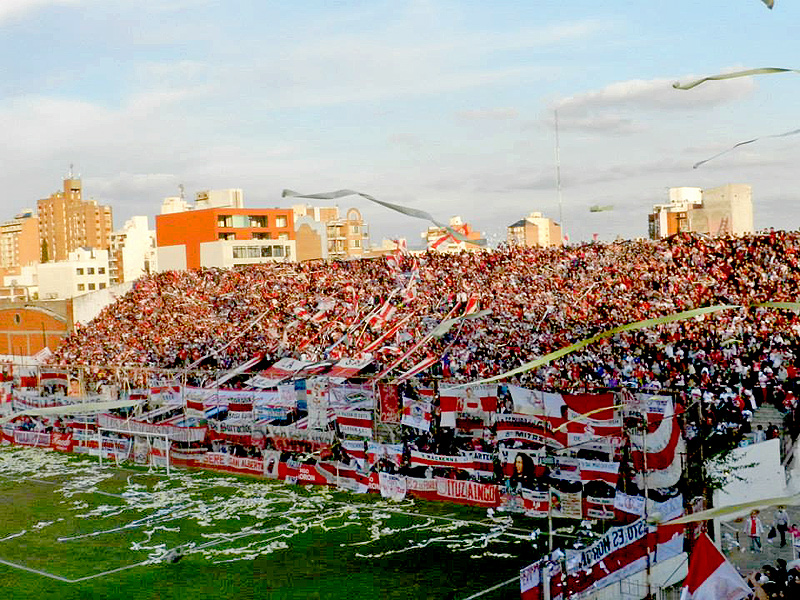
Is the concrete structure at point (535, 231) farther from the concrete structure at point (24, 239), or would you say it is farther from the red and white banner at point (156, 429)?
the concrete structure at point (24, 239)

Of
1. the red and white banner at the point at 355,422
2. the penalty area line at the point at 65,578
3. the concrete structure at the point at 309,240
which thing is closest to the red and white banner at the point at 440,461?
the red and white banner at the point at 355,422

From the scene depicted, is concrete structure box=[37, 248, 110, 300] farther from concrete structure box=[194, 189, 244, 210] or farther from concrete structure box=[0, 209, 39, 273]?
concrete structure box=[0, 209, 39, 273]

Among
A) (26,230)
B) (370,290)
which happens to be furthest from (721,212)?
(26,230)

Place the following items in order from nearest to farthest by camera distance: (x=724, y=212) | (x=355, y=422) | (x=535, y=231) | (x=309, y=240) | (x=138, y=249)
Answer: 1. (x=355, y=422)
2. (x=724, y=212)
3. (x=309, y=240)
4. (x=535, y=231)
5. (x=138, y=249)

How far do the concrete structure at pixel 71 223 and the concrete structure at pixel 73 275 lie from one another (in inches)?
3199

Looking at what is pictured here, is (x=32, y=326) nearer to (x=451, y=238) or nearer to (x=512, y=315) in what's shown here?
(x=512, y=315)

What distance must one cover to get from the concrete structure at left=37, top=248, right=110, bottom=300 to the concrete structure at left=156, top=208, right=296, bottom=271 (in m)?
11.1

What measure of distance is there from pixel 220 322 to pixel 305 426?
1939cm

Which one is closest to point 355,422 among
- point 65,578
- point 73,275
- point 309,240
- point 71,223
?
point 65,578

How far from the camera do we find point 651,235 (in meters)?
82.3

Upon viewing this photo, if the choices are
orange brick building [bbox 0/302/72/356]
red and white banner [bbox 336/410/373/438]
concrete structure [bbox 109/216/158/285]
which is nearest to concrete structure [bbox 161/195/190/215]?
concrete structure [bbox 109/216/158/285]

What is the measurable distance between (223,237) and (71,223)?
396 feet

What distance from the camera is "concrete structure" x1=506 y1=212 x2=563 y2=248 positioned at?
100 meters

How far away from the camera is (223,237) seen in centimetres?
7656
